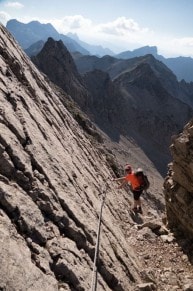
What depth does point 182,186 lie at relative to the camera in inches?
889

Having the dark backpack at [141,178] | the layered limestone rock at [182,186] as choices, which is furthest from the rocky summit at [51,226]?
the dark backpack at [141,178]

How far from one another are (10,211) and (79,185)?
6.45 meters

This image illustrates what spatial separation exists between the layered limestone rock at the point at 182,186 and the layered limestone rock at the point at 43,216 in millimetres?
5969

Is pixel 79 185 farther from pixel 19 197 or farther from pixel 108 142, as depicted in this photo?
pixel 108 142

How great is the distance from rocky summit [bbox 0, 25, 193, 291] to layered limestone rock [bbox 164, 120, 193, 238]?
1536mm

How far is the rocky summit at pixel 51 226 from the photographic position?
9773 millimetres

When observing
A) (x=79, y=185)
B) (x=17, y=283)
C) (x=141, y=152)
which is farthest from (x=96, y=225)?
(x=141, y=152)

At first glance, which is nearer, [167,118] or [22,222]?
[22,222]

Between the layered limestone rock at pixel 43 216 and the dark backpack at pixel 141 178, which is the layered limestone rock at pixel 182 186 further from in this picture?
the layered limestone rock at pixel 43 216

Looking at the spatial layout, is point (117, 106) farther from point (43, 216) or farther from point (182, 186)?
point (43, 216)

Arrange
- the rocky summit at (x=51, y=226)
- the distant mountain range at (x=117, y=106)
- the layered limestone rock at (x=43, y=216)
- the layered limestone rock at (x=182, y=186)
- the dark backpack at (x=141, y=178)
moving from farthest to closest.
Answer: the distant mountain range at (x=117, y=106) < the dark backpack at (x=141, y=178) < the layered limestone rock at (x=182, y=186) < the rocky summit at (x=51, y=226) < the layered limestone rock at (x=43, y=216)

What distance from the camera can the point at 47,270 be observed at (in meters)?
9.88

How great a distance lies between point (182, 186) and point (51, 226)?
41.9 ft

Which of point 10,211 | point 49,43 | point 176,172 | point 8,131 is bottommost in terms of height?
point 176,172
